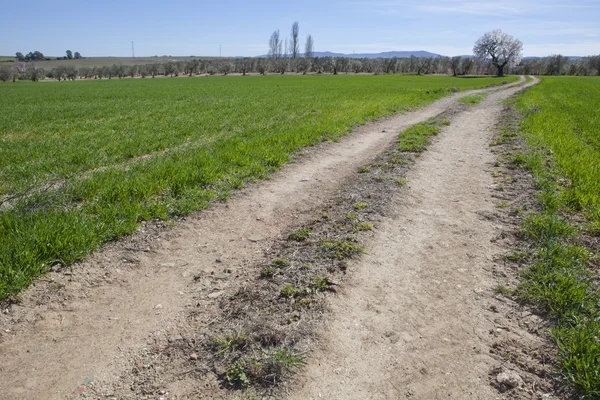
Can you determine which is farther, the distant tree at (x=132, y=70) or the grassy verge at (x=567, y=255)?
the distant tree at (x=132, y=70)

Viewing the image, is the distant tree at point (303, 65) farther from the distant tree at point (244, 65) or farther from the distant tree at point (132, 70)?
the distant tree at point (132, 70)

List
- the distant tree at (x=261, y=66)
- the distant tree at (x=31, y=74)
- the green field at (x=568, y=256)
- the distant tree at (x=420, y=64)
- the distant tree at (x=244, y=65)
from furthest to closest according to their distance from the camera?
1. the distant tree at (x=244, y=65)
2. the distant tree at (x=261, y=66)
3. the distant tree at (x=420, y=64)
4. the distant tree at (x=31, y=74)
5. the green field at (x=568, y=256)

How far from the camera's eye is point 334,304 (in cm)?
437

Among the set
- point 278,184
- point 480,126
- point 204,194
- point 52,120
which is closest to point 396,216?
point 278,184

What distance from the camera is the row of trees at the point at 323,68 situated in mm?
116750

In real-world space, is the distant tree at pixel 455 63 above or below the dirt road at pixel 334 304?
above

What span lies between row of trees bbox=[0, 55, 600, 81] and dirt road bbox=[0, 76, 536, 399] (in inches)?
4741

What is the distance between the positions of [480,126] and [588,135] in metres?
3.84

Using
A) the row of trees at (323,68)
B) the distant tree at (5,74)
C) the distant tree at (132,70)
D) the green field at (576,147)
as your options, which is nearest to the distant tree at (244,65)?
the row of trees at (323,68)

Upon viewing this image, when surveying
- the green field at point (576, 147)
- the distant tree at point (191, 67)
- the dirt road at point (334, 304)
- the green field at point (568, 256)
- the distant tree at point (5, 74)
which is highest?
the distant tree at point (191, 67)

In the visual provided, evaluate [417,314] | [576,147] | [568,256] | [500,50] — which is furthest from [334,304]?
[500,50]

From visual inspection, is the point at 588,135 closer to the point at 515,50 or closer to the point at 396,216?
the point at 396,216

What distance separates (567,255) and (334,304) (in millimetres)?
3379

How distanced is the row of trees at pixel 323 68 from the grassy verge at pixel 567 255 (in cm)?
11540
